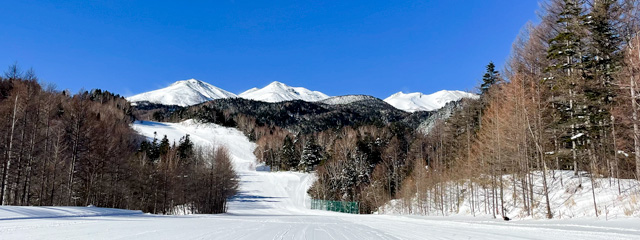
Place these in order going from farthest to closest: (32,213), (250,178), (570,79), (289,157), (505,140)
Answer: (289,157) < (250,178) < (505,140) < (570,79) < (32,213)

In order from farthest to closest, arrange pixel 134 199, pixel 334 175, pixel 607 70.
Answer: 1. pixel 334 175
2. pixel 134 199
3. pixel 607 70

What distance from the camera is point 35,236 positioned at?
25.7 ft

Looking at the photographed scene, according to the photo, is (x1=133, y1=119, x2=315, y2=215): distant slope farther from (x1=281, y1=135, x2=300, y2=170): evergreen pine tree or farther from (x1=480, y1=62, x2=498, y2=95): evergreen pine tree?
(x1=480, y1=62, x2=498, y2=95): evergreen pine tree

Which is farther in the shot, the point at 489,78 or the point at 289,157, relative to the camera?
the point at 289,157

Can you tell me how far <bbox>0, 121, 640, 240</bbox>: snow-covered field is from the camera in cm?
977

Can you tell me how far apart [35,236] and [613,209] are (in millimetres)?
22100

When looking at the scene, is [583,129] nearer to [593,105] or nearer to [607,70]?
[593,105]

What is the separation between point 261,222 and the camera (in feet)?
63.2

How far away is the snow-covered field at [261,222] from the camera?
9.77 metres

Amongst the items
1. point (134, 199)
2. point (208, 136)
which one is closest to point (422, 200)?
point (134, 199)

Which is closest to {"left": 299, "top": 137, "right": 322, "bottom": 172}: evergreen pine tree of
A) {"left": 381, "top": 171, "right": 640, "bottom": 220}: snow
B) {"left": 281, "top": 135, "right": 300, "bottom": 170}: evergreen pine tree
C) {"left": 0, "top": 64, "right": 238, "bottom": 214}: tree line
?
{"left": 281, "top": 135, "right": 300, "bottom": 170}: evergreen pine tree

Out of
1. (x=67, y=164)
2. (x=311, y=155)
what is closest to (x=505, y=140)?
(x=67, y=164)

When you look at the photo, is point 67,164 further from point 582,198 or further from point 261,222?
point 582,198

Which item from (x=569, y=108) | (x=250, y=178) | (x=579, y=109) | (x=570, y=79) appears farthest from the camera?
(x=250, y=178)
